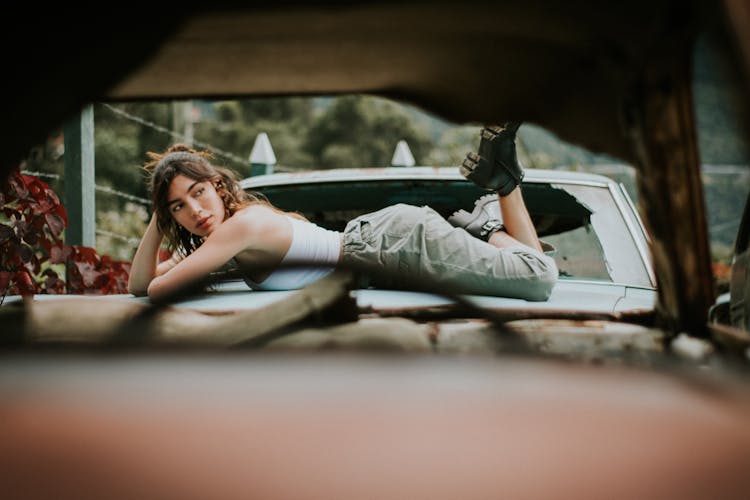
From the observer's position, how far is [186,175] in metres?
2.55

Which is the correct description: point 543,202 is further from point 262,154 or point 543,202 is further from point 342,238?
point 262,154

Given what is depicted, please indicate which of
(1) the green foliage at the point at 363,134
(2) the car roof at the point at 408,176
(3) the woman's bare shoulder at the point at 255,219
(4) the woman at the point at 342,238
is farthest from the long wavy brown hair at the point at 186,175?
(1) the green foliage at the point at 363,134

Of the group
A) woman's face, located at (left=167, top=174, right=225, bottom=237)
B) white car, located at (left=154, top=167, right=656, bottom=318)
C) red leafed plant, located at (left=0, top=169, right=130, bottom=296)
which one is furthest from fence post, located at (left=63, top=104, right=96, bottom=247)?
woman's face, located at (left=167, top=174, right=225, bottom=237)

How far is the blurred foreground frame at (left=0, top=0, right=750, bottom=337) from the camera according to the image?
2.52 ft

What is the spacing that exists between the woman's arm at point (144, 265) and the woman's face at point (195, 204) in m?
0.24

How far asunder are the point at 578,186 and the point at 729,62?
88.1 inches

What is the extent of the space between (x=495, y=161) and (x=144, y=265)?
134 centimetres

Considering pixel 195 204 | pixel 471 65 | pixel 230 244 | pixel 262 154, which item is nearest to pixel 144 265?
pixel 195 204

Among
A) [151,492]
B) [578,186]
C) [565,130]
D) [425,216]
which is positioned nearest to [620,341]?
[565,130]

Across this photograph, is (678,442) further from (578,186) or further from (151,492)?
(578,186)

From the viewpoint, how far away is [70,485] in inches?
31.8

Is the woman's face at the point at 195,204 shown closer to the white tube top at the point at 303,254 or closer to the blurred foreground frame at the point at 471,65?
the white tube top at the point at 303,254

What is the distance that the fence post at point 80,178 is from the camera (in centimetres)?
371

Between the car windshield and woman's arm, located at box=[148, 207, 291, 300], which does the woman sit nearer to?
woman's arm, located at box=[148, 207, 291, 300]
